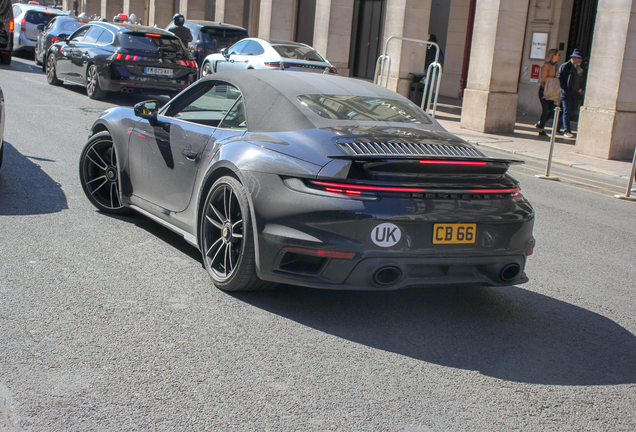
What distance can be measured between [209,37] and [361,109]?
19108mm

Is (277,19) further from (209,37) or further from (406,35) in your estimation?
(406,35)

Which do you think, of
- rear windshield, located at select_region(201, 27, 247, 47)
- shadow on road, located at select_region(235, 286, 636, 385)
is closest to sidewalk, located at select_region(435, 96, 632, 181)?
rear windshield, located at select_region(201, 27, 247, 47)

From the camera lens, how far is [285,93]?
487 cm

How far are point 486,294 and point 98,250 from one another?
9.13ft

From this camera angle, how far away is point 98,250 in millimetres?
5273

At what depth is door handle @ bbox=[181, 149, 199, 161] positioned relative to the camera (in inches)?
195

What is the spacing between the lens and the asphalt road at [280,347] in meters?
3.12

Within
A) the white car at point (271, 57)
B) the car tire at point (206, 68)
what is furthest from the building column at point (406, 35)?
the car tire at point (206, 68)

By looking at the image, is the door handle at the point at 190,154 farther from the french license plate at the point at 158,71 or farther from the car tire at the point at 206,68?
the car tire at the point at 206,68

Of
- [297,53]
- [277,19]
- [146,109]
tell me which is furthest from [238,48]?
[146,109]

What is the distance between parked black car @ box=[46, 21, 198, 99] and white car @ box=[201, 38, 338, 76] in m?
2.96

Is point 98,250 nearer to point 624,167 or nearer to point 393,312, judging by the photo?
point 393,312

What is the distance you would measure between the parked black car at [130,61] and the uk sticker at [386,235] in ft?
38.8

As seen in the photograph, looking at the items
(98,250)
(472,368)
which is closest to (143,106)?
(98,250)
